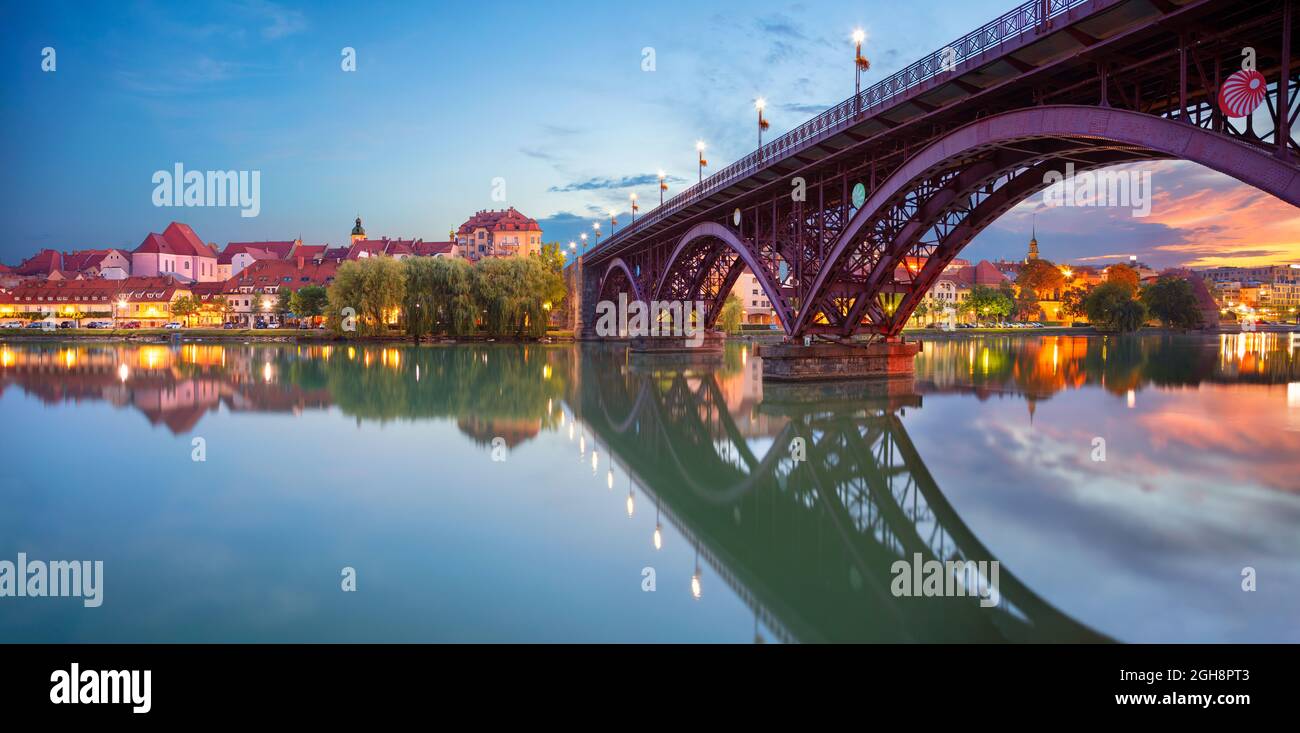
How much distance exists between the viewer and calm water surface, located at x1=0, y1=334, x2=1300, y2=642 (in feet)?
21.9

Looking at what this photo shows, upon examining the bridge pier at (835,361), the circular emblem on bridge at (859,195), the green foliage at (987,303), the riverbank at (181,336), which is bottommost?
the bridge pier at (835,361)

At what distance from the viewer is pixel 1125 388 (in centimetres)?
2716

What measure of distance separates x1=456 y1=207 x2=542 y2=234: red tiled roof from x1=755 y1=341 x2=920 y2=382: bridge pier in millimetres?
107233

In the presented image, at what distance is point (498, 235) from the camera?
129 metres

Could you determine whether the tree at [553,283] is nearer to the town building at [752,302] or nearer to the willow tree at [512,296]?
the willow tree at [512,296]

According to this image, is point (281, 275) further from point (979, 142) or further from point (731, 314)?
point (979, 142)

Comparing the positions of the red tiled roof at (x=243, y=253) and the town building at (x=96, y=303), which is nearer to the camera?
the town building at (x=96, y=303)

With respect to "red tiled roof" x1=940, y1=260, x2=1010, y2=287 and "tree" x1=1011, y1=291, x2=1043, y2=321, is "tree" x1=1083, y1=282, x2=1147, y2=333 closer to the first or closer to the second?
"tree" x1=1011, y1=291, x2=1043, y2=321

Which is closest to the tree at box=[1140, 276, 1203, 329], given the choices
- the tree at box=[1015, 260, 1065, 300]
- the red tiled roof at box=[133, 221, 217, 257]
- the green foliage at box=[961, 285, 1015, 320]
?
the green foliage at box=[961, 285, 1015, 320]

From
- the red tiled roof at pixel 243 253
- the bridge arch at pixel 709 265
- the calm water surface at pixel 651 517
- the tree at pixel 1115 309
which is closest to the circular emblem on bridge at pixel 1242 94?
the calm water surface at pixel 651 517

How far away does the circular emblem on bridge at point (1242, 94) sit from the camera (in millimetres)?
11508

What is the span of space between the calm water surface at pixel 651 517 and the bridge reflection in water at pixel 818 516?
0.05 meters
